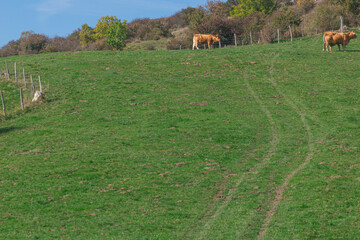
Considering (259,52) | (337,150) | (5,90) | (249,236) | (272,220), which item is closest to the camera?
(249,236)

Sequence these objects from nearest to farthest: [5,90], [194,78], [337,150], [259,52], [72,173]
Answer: [72,173], [337,150], [5,90], [194,78], [259,52]

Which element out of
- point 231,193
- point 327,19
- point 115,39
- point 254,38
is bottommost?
point 231,193

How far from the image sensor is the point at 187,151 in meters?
25.9

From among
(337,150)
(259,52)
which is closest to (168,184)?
(337,150)

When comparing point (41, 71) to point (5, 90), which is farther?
point (41, 71)

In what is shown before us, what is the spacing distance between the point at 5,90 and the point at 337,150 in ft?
102

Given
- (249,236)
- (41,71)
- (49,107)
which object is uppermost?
(41,71)

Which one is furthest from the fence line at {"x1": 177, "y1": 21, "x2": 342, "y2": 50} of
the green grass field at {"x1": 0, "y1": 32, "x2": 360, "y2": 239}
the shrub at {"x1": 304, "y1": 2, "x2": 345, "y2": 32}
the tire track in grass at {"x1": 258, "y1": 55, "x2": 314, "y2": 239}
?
the tire track in grass at {"x1": 258, "y1": 55, "x2": 314, "y2": 239}

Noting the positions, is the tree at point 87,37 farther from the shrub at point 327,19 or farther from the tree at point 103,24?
the shrub at point 327,19

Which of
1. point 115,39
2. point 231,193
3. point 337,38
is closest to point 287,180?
point 231,193

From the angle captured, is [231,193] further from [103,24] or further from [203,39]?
[103,24]

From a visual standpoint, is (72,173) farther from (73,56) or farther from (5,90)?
(73,56)

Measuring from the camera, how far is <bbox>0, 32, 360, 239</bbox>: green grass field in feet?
53.7

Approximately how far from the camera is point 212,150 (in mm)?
26234
